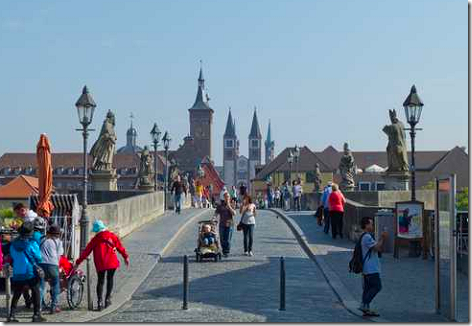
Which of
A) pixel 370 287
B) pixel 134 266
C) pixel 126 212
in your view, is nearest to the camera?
pixel 370 287

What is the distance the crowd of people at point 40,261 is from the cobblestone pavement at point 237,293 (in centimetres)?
80

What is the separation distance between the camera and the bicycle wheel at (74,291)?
13.4 metres

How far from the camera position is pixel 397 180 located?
38.0 meters

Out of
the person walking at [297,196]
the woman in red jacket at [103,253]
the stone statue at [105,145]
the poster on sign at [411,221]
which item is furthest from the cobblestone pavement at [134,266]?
the person walking at [297,196]

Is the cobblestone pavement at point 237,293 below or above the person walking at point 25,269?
below

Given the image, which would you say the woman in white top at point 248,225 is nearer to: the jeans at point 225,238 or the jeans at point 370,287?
the jeans at point 225,238

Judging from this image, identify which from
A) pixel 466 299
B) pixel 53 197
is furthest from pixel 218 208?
pixel 466 299

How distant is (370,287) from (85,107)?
11.8 metres

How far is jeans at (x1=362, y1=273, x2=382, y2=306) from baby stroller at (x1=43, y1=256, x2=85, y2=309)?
4103 millimetres

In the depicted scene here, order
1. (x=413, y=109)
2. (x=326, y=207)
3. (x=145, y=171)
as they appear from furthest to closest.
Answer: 1. (x=145, y=171)
2. (x=326, y=207)
3. (x=413, y=109)

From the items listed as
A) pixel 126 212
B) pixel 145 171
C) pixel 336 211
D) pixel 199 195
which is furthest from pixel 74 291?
pixel 199 195

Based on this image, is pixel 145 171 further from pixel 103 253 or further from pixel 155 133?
pixel 103 253

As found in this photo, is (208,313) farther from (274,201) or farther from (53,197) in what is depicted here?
(274,201)

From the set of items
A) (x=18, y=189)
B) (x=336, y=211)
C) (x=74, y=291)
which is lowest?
(x=74, y=291)
